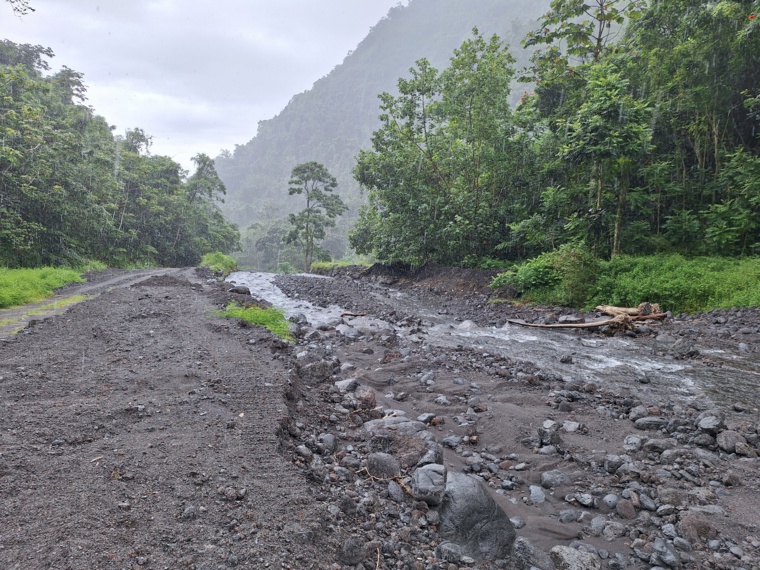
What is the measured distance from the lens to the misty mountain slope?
113 metres

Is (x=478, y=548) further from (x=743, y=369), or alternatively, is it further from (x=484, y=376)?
(x=743, y=369)

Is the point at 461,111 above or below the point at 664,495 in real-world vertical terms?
above

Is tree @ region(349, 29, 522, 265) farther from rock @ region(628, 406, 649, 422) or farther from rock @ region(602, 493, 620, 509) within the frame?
rock @ region(602, 493, 620, 509)

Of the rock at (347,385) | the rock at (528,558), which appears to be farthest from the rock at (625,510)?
the rock at (347,385)

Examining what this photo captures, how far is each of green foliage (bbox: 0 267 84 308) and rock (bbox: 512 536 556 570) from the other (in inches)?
528

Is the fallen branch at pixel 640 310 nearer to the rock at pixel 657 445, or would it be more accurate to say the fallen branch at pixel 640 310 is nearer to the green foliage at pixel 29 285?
the rock at pixel 657 445

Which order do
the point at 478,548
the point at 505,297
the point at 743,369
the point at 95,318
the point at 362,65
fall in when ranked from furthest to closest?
the point at 362,65 → the point at 505,297 → the point at 95,318 → the point at 743,369 → the point at 478,548

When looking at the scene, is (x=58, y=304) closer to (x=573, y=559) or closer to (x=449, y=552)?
(x=449, y=552)

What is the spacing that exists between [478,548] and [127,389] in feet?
13.9

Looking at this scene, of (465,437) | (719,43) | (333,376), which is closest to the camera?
→ (465,437)

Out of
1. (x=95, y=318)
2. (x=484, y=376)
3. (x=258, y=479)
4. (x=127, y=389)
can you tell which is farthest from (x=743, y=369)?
(x=95, y=318)

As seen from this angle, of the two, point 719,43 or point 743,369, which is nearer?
point 743,369

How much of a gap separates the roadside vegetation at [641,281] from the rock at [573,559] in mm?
10571

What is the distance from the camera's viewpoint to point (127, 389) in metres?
4.63
